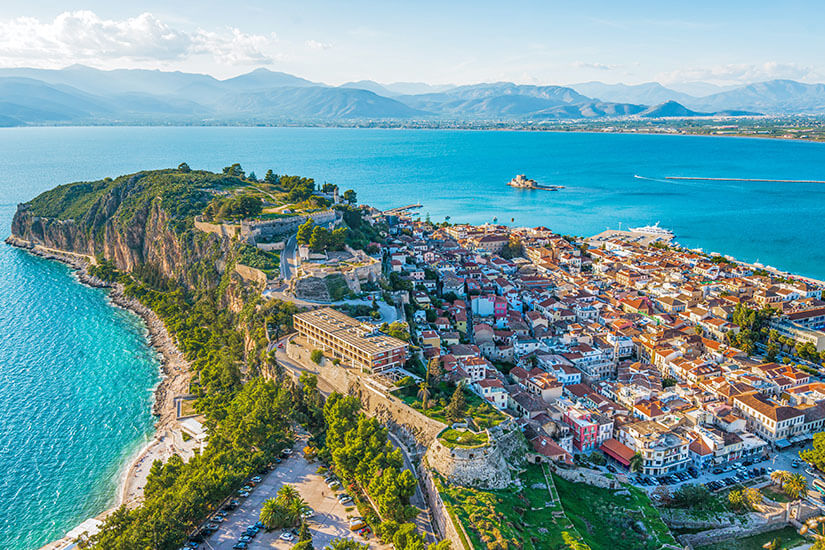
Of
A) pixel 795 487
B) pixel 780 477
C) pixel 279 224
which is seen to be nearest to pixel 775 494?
pixel 795 487

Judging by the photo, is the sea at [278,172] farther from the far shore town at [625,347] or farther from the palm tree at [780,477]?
the palm tree at [780,477]

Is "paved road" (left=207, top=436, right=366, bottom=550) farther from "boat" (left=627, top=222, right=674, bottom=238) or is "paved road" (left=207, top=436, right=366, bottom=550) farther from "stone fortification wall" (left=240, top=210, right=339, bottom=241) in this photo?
"boat" (left=627, top=222, right=674, bottom=238)

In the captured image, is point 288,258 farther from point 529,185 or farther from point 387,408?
point 529,185

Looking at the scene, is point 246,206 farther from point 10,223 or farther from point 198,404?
point 10,223

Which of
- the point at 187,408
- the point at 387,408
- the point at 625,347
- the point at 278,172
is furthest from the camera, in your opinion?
the point at 278,172

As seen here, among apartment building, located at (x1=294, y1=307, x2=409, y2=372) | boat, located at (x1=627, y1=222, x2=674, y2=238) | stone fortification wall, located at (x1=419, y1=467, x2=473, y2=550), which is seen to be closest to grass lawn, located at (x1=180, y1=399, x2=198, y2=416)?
apartment building, located at (x1=294, y1=307, x2=409, y2=372)
